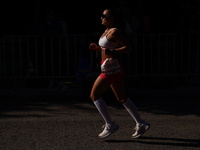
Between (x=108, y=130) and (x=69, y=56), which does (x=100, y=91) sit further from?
(x=69, y=56)

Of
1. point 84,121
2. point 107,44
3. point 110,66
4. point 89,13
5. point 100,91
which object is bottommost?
point 84,121

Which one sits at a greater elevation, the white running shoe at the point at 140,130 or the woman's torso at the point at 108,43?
the woman's torso at the point at 108,43

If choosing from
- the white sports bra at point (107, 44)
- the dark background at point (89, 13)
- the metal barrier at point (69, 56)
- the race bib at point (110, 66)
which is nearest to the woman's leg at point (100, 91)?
the race bib at point (110, 66)

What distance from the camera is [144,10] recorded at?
1454 centimetres

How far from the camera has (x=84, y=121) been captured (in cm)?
722

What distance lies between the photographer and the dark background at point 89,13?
38.5 feet

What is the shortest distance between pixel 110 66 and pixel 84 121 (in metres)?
1.54

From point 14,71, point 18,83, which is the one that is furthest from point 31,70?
point 18,83

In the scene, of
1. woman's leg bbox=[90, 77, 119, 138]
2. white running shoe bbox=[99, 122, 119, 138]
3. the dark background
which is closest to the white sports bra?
woman's leg bbox=[90, 77, 119, 138]

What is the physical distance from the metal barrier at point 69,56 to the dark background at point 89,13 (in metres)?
0.42

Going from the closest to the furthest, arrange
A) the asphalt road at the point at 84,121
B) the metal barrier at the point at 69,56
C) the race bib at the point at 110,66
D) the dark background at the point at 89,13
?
the asphalt road at the point at 84,121 → the race bib at the point at 110,66 → the metal barrier at the point at 69,56 → the dark background at the point at 89,13

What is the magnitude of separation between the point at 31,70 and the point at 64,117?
3141mm

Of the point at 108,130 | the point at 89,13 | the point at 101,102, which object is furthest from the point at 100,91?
the point at 89,13

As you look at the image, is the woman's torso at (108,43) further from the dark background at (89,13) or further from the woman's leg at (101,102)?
the dark background at (89,13)
